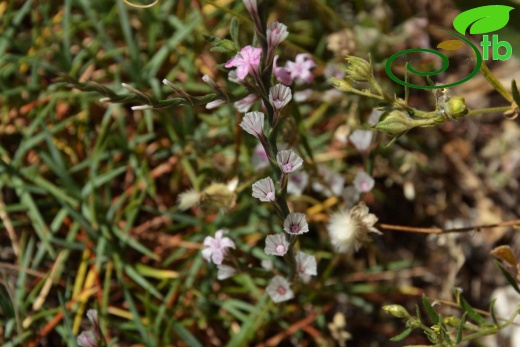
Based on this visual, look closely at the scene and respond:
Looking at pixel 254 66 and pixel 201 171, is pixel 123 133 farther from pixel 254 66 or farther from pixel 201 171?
pixel 254 66

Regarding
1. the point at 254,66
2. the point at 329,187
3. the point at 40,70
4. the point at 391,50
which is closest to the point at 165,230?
the point at 329,187

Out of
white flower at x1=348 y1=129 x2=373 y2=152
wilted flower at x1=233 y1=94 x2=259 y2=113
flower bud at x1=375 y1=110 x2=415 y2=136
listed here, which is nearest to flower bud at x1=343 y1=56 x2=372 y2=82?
flower bud at x1=375 y1=110 x2=415 y2=136

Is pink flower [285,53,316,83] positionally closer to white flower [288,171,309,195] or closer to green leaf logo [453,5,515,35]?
white flower [288,171,309,195]

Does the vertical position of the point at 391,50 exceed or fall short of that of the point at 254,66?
it falls short

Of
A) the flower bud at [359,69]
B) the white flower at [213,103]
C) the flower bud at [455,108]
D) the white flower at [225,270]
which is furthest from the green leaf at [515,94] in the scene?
the white flower at [225,270]

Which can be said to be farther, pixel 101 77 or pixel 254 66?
pixel 101 77
